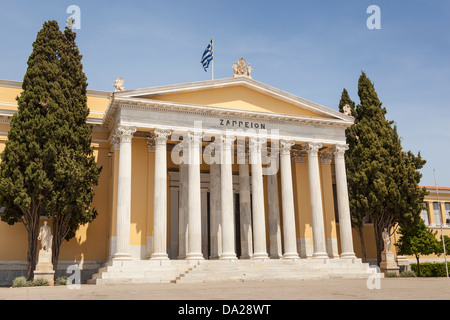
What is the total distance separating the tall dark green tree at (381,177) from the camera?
31578mm

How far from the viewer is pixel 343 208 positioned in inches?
1162

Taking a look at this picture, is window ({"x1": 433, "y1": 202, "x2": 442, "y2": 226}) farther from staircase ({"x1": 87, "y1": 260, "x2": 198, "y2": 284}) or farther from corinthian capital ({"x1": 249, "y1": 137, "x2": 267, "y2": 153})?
staircase ({"x1": 87, "y1": 260, "x2": 198, "y2": 284})

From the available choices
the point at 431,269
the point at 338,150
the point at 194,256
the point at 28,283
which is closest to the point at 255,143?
the point at 338,150

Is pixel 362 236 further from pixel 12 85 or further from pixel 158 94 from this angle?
pixel 12 85

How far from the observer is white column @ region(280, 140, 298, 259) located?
1073 inches

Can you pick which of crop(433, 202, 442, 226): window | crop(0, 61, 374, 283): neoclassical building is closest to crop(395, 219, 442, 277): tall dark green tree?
crop(0, 61, 374, 283): neoclassical building

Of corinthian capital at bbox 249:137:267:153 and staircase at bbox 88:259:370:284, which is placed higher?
corinthian capital at bbox 249:137:267:153

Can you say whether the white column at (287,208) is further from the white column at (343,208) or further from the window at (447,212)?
the window at (447,212)

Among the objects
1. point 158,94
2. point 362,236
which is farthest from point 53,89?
point 362,236

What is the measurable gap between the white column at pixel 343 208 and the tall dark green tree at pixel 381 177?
2712 millimetres

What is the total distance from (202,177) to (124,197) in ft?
27.9

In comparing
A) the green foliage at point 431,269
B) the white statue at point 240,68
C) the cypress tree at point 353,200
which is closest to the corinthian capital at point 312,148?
the cypress tree at point 353,200

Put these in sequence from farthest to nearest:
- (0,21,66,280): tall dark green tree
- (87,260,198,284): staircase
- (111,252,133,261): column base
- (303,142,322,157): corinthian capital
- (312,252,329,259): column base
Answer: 1. (303,142,322,157): corinthian capital
2. (312,252,329,259): column base
3. (111,252,133,261): column base
4. (0,21,66,280): tall dark green tree
5. (87,260,198,284): staircase

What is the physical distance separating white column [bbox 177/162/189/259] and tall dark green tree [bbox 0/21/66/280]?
8.42 m
